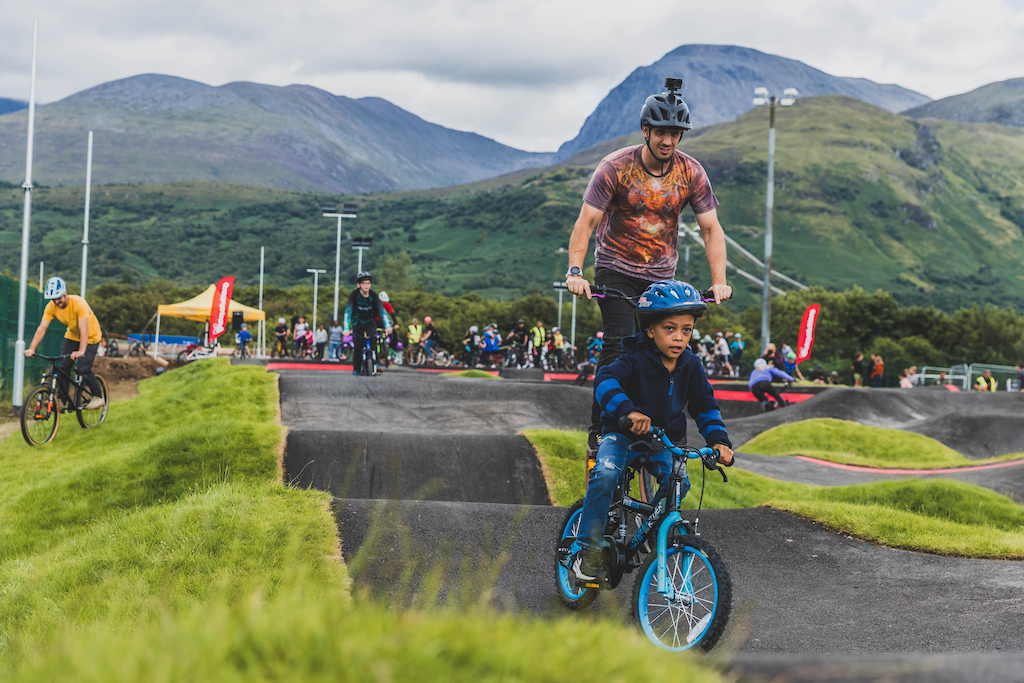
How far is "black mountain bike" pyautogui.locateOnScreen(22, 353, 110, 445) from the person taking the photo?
445 inches

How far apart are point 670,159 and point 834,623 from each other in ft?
9.73

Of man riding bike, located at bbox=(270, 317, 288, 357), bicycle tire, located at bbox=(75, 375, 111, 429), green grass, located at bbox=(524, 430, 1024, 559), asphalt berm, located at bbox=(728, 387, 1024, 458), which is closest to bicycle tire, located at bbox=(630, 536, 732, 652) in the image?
green grass, located at bbox=(524, 430, 1024, 559)

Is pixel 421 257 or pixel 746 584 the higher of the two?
pixel 421 257

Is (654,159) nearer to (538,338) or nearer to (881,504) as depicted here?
(881,504)

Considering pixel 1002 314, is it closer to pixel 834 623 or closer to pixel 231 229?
pixel 834 623

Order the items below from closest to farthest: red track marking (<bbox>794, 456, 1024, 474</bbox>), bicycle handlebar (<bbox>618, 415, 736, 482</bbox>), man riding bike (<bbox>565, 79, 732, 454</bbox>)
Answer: bicycle handlebar (<bbox>618, 415, 736, 482</bbox>), man riding bike (<bbox>565, 79, 732, 454</bbox>), red track marking (<bbox>794, 456, 1024, 474</bbox>)

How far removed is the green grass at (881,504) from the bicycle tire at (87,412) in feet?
22.8

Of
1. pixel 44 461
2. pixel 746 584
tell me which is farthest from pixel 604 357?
pixel 44 461

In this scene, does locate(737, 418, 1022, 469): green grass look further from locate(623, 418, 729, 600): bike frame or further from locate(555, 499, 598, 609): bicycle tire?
locate(623, 418, 729, 600): bike frame

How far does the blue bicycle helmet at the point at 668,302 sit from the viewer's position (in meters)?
4.04

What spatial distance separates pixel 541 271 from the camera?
6526 inches

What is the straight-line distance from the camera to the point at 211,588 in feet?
14.0

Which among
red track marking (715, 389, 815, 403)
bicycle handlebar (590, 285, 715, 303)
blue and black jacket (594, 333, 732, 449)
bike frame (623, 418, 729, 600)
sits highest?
bicycle handlebar (590, 285, 715, 303)

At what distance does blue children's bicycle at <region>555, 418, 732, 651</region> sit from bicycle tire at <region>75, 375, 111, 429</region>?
10.1 meters
